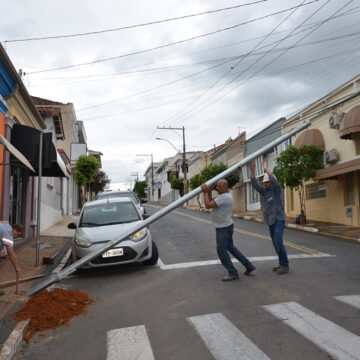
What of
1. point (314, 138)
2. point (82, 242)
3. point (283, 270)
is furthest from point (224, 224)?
point (314, 138)

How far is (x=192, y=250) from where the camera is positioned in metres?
10.2

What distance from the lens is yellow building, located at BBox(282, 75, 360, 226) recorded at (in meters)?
16.0

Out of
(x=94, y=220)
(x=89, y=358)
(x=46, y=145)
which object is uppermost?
(x=46, y=145)

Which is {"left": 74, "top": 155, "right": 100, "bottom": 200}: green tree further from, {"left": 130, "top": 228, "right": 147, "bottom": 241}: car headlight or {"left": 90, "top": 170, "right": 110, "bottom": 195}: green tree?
{"left": 130, "top": 228, "right": 147, "bottom": 241}: car headlight

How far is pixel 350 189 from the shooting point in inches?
704

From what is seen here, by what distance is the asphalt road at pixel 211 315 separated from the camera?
386 cm

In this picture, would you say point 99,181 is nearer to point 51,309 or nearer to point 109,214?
point 109,214

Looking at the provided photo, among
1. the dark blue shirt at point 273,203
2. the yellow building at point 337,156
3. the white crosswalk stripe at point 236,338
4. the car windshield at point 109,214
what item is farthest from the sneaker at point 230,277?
the yellow building at point 337,156

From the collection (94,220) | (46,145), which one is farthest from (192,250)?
(46,145)

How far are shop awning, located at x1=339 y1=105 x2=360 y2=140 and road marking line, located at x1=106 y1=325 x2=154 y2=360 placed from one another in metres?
13.8

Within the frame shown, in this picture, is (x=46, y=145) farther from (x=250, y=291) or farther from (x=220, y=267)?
(x=250, y=291)

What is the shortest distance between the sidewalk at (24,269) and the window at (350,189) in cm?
1288

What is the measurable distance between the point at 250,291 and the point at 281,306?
88 centimetres

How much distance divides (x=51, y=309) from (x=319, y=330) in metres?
3.50
